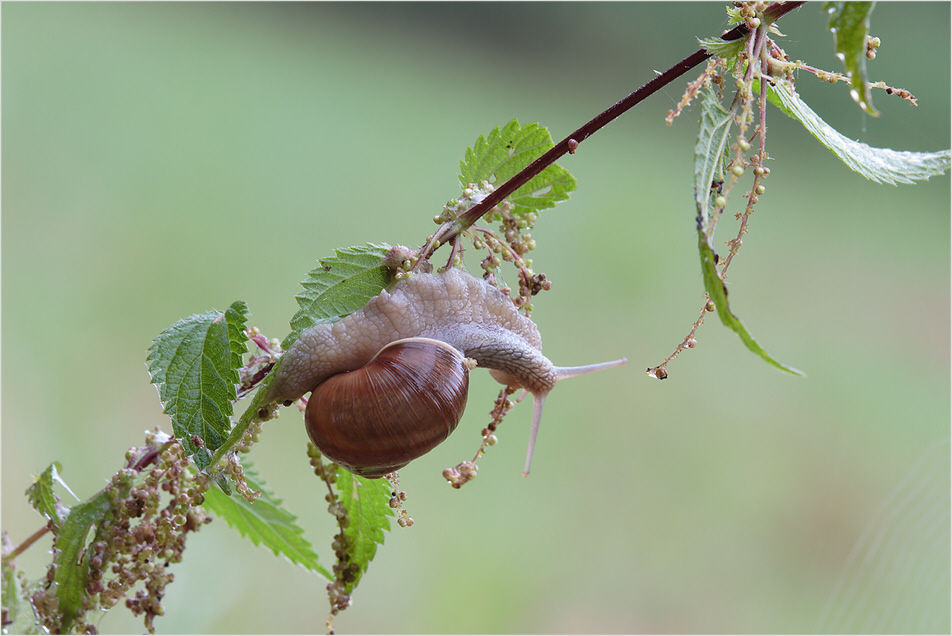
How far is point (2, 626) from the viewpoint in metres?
0.52

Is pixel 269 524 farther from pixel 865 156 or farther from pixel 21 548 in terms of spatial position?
pixel 865 156

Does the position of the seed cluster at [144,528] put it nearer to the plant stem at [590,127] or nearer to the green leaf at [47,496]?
the green leaf at [47,496]

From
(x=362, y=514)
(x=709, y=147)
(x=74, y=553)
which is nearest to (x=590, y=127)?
(x=709, y=147)

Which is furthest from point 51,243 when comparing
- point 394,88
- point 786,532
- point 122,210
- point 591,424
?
point 786,532

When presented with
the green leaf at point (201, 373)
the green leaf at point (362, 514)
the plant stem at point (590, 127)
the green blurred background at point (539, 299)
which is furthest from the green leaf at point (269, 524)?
the green blurred background at point (539, 299)

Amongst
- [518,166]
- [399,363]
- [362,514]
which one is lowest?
[362,514]

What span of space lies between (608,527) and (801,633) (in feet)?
2.12

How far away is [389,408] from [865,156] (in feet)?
1.15

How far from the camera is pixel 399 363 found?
47 cm

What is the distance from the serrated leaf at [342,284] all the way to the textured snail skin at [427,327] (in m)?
0.02

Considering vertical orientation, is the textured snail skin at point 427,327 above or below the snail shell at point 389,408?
above

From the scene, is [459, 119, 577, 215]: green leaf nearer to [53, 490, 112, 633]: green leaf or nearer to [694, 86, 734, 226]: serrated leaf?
[694, 86, 734, 226]: serrated leaf

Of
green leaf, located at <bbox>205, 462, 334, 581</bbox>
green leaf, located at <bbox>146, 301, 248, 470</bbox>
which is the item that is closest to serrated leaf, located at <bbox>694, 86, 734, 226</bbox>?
green leaf, located at <bbox>146, 301, 248, 470</bbox>

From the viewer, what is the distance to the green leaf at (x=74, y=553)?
1.68 feet
